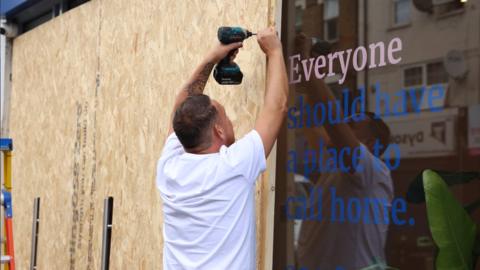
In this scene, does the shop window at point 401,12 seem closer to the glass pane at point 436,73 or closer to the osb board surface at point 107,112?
the glass pane at point 436,73

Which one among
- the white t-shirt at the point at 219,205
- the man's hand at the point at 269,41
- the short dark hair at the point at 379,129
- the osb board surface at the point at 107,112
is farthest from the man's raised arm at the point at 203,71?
the short dark hair at the point at 379,129

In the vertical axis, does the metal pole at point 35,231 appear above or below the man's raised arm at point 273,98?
below

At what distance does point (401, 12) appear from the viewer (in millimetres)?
3447

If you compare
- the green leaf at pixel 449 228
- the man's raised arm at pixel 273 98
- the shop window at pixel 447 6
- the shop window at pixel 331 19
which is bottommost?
the green leaf at pixel 449 228

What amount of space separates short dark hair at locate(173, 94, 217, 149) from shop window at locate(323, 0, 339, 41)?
903mm

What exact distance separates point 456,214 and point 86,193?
12.7 ft

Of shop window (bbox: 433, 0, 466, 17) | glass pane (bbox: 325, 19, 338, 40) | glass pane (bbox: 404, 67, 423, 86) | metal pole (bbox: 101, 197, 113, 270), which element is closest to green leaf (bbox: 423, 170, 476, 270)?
glass pane (bbox: 404, 67, 423, 86)

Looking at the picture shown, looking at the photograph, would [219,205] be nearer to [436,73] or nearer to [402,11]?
[436,73]

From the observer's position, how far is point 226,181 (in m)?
3.20

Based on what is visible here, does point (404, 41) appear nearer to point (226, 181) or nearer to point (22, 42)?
point (226, 181)

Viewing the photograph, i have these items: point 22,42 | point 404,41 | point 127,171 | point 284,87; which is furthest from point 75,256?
point 404,41

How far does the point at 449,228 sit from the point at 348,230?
707 millimetres

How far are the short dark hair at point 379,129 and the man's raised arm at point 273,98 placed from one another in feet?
1.44

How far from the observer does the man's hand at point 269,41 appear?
12.3 feet
